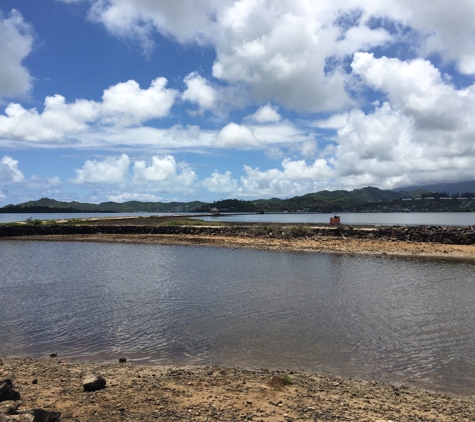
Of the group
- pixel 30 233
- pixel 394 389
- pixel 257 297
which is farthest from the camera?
pixel 30 233

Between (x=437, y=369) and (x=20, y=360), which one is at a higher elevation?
(x=20, y=360)

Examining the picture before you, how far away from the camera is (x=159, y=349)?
37.6ft

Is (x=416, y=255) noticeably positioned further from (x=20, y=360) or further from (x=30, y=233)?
(x=30, y=233)

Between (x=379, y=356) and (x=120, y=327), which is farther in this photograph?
(x=120, y=327)

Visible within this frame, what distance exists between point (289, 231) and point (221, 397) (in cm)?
4319

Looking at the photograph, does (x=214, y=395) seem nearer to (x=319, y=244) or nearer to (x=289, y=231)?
(x=319, y=244)

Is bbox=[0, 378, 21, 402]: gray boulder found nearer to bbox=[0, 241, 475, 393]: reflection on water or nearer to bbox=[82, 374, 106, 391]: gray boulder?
bbox=[82, 374, 106, 391]: gray boulder

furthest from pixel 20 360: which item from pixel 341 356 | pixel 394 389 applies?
pixel 394 389

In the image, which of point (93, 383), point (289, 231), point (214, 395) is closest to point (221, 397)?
point (214, 395)

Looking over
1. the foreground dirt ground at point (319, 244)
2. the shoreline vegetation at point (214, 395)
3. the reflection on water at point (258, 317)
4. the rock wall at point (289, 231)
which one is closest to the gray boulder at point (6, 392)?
the shoreline vegetation at point (214, 395)

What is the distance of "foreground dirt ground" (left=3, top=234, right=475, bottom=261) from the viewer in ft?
121

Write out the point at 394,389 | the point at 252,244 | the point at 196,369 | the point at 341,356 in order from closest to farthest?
the point at 394,389 → the point at 196,369 → the point at 341,356 → the point at 252,244

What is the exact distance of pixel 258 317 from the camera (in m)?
14.7

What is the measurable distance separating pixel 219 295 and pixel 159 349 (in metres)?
7.23
